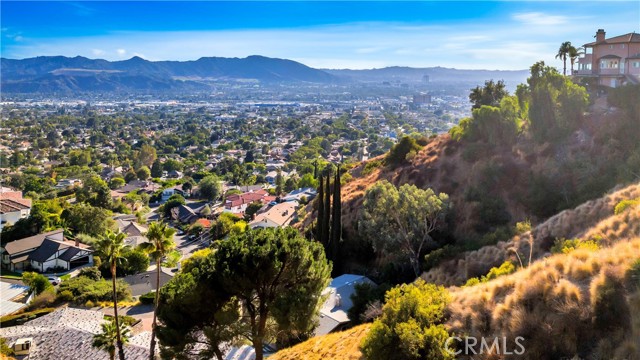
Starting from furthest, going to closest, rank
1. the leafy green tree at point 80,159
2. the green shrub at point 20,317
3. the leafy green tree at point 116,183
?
the leafy green tree at point 80,159, the leafy green tree at point 116,183, the green shrub at point 20,317

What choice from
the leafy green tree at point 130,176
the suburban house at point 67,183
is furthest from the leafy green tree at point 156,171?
the suburban house at point 67,183

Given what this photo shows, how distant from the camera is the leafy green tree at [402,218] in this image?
19812mm

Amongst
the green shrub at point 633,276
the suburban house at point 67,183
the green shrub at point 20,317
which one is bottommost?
the suburban house at point 67,183

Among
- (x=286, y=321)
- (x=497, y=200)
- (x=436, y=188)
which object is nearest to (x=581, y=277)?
(x=286, y=321)

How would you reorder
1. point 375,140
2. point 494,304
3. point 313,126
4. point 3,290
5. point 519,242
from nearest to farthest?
point 494,304
point 519,242
point 3,290
point 375,140
point 313,126

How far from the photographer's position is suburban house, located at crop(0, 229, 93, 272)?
34.2 m

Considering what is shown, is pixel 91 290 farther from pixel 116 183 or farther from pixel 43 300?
pixel 116 183

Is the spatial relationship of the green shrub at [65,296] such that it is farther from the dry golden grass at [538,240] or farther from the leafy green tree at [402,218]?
the dry golden grass at [538,240]

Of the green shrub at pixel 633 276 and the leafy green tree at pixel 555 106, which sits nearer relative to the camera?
the green shrub at pixel 633 276

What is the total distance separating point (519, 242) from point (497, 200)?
234 inches

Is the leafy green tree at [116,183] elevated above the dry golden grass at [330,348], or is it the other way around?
the dry golden grass at [330,348]

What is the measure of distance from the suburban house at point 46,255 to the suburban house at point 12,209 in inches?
271

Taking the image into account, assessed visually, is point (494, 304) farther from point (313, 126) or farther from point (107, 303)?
point (313, 126)

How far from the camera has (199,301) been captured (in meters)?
13.6
